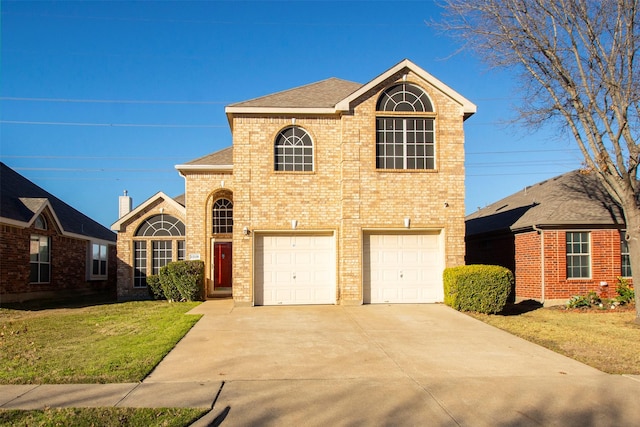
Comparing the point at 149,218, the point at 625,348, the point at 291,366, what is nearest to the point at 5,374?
the point at 291,366

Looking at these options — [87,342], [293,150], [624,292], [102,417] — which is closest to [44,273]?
[293,150]

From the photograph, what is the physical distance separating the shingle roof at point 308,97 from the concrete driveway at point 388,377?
266 inches

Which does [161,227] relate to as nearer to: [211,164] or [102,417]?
[211,164]

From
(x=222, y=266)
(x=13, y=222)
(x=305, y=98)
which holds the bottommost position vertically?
(x=222, y=266)

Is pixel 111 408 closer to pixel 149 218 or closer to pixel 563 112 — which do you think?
pixel 563 112

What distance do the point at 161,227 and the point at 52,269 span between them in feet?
15.8

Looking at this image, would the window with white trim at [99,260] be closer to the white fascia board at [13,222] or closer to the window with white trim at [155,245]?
the window with white trim at [155,245]

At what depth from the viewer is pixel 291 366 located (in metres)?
9.02

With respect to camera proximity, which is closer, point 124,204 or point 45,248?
point 45,248

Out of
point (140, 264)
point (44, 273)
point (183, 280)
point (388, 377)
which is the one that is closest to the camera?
point (388, 377)

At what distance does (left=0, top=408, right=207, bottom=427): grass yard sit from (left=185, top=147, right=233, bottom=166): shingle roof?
1463 cm

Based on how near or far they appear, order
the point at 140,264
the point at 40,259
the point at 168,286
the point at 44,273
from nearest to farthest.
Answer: the point at 168,286 → the point at 40,259 → the point at 44,273 → the point at 140,264

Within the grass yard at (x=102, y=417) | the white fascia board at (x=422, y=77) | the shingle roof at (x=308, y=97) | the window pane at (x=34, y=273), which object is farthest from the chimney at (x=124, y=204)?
the grass yard at (x=102, y=417)

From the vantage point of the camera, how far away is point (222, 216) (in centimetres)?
2109
